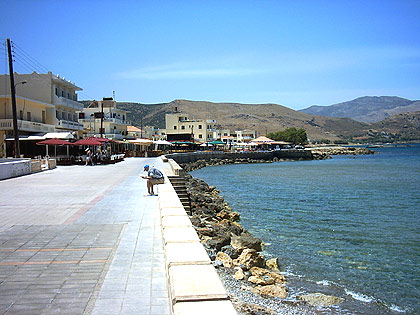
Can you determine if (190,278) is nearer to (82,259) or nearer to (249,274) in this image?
(82,259)

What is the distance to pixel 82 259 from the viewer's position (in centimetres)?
638

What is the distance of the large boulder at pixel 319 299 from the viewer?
332 inches

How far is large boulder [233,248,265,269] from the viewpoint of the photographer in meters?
10.2

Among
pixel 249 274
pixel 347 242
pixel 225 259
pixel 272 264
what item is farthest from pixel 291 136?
pixel 249 274

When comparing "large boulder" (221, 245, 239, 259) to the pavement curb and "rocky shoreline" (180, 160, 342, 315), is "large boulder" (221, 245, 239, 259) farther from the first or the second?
the pavement curb

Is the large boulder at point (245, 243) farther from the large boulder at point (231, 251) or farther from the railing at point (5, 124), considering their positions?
the railing at point (5, 124)

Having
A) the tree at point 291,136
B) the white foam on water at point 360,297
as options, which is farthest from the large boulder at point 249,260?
the tree at point 291,136

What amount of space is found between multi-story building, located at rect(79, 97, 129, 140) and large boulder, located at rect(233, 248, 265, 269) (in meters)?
52.9

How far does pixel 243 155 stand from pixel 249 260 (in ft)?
226

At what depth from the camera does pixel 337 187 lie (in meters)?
31.2

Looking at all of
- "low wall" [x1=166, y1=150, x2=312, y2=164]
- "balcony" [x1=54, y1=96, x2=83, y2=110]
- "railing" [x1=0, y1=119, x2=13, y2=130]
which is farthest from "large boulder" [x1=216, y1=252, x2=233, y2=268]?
"low wall" [x1=166, y1=150, x2=312, y2=164]

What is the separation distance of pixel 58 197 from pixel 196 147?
69539mm

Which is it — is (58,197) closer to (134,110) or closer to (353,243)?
(353,243)

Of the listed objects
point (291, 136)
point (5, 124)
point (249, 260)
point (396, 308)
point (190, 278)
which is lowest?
point (396, 308)
